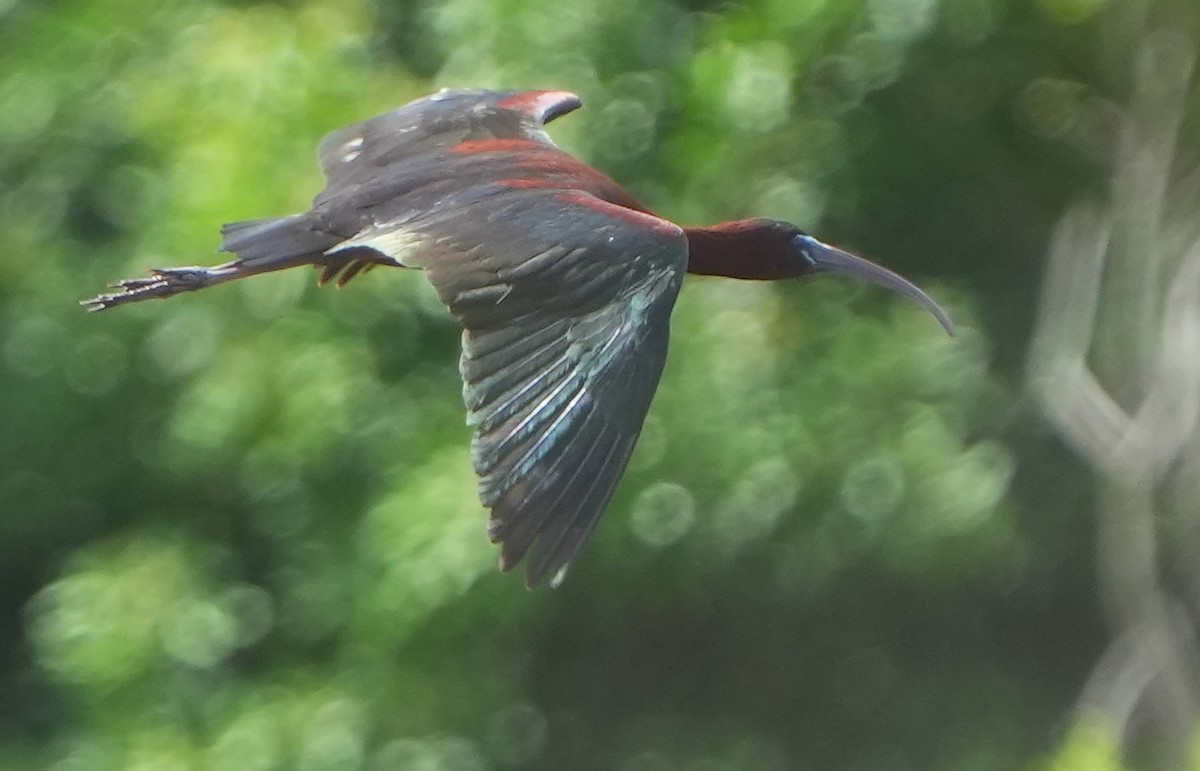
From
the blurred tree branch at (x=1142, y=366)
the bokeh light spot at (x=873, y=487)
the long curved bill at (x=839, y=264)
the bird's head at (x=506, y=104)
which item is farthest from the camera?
the blurred tree branch at (x=1142, y=366)

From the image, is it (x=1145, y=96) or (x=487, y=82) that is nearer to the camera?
(x=487, y=82)

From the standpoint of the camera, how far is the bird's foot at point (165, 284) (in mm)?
4906

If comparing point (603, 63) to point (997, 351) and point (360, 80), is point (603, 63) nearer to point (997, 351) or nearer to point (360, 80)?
point (360, 80)

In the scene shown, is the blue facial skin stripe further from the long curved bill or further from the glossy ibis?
the glossy ibis

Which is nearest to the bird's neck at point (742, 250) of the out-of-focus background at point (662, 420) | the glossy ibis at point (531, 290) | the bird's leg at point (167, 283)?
the glossy ibis at point (531, 290)

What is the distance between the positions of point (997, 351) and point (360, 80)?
2.71m

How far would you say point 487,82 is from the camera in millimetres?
6969

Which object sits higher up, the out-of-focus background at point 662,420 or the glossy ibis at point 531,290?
the glossy ibis at point 531,290

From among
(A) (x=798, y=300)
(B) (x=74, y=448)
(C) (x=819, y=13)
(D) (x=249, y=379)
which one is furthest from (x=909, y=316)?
(B) (x=74, y=448)

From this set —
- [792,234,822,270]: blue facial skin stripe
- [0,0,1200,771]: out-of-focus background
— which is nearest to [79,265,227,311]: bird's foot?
[792,234,822,270]: blue facial skin stripe

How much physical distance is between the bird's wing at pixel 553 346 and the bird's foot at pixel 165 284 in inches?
27.6

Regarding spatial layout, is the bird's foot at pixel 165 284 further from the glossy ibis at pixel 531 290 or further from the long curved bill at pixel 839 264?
the long curved bill at pixel 839 264

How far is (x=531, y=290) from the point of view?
4.20m

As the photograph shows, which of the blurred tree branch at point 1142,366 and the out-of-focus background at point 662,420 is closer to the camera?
the out-of-focus background at point 662,420
